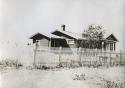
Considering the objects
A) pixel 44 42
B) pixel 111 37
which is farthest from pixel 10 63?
pixel 111 37

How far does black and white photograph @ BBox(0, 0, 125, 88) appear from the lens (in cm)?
205

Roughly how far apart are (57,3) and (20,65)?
60 centimetres

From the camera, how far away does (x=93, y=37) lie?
7.13 feet

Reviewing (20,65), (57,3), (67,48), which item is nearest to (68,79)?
(67,48)

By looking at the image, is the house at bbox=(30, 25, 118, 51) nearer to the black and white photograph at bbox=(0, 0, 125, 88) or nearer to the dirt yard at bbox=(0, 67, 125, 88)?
the black and white photograph at bbox=(0, 0, 125, 88)

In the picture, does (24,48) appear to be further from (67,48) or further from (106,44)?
(106,44)

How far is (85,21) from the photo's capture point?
2.24m

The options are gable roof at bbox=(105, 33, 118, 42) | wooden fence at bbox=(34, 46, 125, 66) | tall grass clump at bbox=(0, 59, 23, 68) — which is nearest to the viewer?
tall grass clump at bbox=(0, 59, 23, 68)

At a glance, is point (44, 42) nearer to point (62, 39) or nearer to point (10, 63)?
point (62, 39)

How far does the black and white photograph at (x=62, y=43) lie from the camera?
2051 millimetres

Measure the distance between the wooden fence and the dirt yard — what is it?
0.17 feet

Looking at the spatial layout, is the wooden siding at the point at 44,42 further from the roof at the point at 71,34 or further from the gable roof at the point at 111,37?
the gable roof at the point at 111,37

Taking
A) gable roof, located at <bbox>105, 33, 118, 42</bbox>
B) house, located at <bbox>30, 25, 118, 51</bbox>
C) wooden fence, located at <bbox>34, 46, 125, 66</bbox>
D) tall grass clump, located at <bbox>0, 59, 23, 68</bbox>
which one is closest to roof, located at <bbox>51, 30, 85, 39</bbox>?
house, located at <bbox>30, 25, 118, 51</bbox>

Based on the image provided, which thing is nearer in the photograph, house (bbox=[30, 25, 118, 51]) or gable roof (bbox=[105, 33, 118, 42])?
house (bbox=[30, 25, 118, 51])
